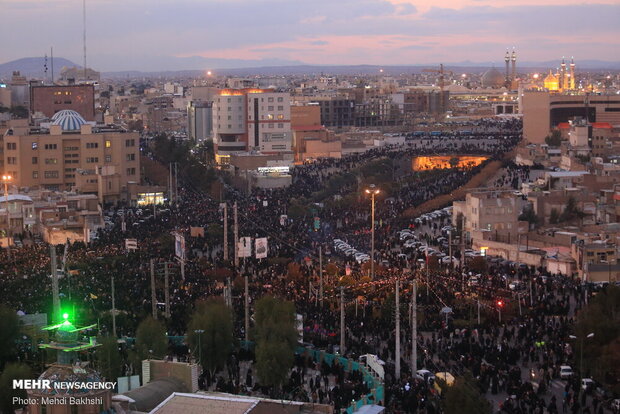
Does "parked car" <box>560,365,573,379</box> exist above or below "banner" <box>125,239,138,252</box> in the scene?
below

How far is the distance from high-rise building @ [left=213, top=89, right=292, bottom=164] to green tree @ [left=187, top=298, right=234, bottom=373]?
1466 inches

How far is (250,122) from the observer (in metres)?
56.2

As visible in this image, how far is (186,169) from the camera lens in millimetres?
46750

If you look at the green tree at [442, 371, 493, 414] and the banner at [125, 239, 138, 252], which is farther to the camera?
the banner at [125, 239, 138, 252]

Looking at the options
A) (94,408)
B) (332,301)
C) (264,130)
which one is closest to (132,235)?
(332,301)

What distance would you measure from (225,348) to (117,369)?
2.00 metres

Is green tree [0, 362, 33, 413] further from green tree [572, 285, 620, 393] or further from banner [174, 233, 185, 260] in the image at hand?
banner [174, 233, 185, 260]

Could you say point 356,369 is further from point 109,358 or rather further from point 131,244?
point 131,244

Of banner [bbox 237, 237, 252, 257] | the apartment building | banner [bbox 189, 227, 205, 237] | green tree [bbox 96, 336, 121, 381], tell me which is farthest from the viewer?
the apartment building

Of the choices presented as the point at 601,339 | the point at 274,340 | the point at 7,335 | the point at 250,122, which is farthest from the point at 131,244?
the point at 250,122

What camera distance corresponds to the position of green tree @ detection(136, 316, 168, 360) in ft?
58.3

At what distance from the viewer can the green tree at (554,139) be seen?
5541 cm

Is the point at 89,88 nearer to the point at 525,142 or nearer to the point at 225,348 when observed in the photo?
the point at 525,142

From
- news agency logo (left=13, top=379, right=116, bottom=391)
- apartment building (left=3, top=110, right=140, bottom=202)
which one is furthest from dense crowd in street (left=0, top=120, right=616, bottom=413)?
news agency logo (left=13, top=379, right=116, bottom=391)
